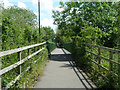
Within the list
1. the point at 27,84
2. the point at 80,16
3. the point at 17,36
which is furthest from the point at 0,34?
the point at 80,16

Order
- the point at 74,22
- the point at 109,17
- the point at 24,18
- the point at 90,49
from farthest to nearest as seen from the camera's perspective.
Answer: the point at 24,18
the point at 74,22
the point at 109,17
the point at 90,49

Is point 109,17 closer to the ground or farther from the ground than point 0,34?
farther from the ground

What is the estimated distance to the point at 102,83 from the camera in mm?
5332

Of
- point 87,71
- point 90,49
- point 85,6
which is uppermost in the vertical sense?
point 85,6

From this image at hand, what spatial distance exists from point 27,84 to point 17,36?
1898 millimetres

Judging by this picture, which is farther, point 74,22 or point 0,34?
point 74,22

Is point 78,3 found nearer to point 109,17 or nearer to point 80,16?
point 80,16

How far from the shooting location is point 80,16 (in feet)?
56.7

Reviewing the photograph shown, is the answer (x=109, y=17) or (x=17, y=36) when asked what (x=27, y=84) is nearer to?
(x=17, y=36)

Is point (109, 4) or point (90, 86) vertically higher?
point (109, 4)

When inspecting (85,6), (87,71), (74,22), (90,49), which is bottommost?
(87,71)

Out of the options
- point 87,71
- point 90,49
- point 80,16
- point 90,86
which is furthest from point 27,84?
point 80,16

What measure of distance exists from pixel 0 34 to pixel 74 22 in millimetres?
13667

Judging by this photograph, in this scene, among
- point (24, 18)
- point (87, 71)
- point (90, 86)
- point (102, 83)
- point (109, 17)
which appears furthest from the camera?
point (24, 18)
